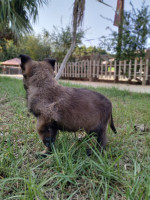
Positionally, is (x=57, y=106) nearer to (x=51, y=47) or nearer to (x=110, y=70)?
(x=110, y=70)

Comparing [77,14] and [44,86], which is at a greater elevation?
[77,14]

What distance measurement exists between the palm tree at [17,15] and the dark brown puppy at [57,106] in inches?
226

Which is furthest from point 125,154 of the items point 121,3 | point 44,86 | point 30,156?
point 121,3

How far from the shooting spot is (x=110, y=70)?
9.02 metres

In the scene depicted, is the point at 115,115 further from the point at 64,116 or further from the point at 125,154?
the point at 64,116

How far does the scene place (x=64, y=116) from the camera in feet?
4.80

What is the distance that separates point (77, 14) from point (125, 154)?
3725 millimetres

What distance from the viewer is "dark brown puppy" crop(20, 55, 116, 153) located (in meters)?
1.45

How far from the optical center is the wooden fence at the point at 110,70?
783 cm

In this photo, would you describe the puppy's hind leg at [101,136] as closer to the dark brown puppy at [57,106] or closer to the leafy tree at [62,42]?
the dark brown puppy at [57,106]

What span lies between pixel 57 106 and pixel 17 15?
22.3 feet

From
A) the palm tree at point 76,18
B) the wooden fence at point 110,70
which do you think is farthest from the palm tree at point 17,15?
the wooden fence at point 110,70

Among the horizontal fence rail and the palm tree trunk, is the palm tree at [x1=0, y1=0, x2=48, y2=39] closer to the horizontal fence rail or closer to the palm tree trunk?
the palm tree trunk

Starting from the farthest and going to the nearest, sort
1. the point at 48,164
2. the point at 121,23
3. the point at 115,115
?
the point at 121,23 < the point at 115,115 < the point at 48,164
